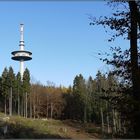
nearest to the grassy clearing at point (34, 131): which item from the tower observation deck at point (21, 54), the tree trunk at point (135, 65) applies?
the tree trunk at point (135, 65)

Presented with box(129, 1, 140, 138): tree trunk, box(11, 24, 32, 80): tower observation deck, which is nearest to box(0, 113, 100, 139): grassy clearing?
box(129, 1, 140, 138): tree trunk

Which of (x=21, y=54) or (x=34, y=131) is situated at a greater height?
(x=21, y=54)

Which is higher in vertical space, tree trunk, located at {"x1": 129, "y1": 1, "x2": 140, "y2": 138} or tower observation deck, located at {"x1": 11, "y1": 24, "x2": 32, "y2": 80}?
tower observation deck, located at {"x1": 11, "y1": 24, "x2": 32, "y2": 80}

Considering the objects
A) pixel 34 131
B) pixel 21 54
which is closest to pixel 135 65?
pixel 34 131

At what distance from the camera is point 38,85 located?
114812mm

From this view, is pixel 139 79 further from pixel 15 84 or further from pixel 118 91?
pixel 15 84

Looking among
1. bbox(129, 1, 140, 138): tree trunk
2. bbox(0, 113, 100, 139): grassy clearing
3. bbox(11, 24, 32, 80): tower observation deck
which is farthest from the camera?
bbox(11, 24, 32, 80): tower observation deck

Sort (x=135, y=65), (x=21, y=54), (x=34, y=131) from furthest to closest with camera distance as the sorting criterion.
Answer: (x=21, y=54)
(x=34, y=131)
(x=135, y=65)

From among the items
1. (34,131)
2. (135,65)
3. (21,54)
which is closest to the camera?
(135,65)

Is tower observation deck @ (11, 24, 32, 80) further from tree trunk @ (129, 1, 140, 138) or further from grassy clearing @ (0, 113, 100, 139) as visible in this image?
tree trunk @ (129, 1, 140, 138)

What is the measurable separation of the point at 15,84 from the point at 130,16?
9127 cm

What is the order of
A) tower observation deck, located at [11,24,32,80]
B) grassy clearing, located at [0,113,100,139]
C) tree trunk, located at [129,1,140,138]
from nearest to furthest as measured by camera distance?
1. tree trunk, located at [129,1,140,138]
2. grassy clearing, located at [0,113,100,139]
3. tower observation deck, located at [11,24,32,80]

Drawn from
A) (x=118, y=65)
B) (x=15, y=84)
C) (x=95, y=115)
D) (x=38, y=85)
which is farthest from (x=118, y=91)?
(x=38, y=85)

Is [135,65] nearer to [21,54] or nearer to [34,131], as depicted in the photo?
[34,131]
